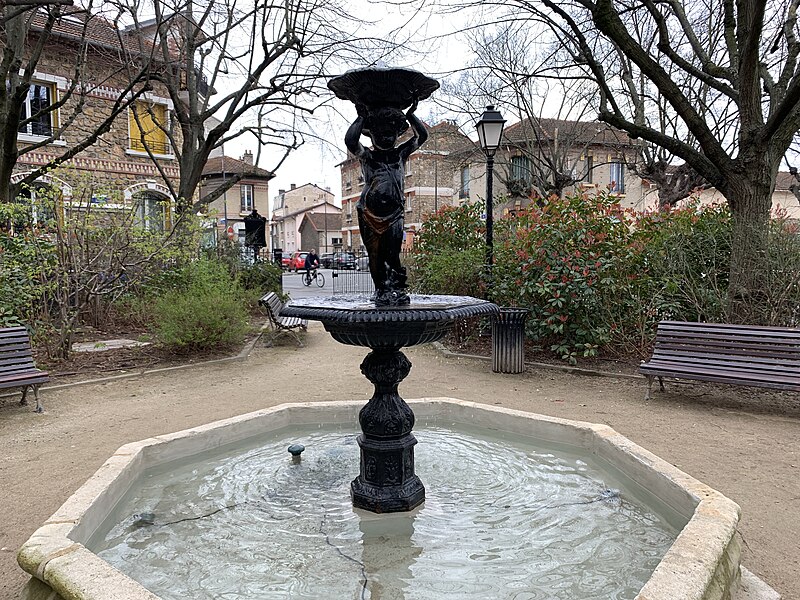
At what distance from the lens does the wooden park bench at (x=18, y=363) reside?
567cm

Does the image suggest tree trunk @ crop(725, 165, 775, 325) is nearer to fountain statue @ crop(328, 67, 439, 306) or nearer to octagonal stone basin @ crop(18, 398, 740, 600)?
octagonal stone basin @ crop(18, 398, 740, 600)

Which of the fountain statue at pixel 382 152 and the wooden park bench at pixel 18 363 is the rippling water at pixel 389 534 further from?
the wooden park bench at pixel 18 363

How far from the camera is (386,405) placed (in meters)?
3.58

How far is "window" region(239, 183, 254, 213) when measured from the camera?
43.7m

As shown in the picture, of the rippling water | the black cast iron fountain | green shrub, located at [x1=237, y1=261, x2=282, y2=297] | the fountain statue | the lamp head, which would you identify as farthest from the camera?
green shrub, located at [x1=237, y1=261, x2=282, y2=297]

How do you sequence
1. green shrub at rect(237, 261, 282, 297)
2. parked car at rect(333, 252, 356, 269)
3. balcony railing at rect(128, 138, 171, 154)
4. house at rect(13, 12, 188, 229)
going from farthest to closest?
parked car at rect(333, 252, 356, 269)
balcony railing at rect(128, 138, 171, 154)
house at rect(13, 12, 188, 229)
green shrub at rect(237, 261, 282, 297)

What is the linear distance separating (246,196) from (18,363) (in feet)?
133

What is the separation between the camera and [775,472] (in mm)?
4109

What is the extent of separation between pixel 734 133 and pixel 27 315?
18.4m

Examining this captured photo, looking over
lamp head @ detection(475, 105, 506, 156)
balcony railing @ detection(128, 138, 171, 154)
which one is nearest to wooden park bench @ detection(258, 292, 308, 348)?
lamp head @ detection(475, 105, 506, 156)

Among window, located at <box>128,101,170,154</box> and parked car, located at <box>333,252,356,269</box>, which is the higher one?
window, located at <box>128,101,170,154</box>

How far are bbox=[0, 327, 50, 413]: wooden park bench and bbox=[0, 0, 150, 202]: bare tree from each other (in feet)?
14.0

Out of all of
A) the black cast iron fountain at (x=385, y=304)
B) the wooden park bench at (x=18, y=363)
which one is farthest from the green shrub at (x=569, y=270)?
the wooden park bench at (x=18, y=363)

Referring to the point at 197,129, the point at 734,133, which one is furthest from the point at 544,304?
the point at 734,133
